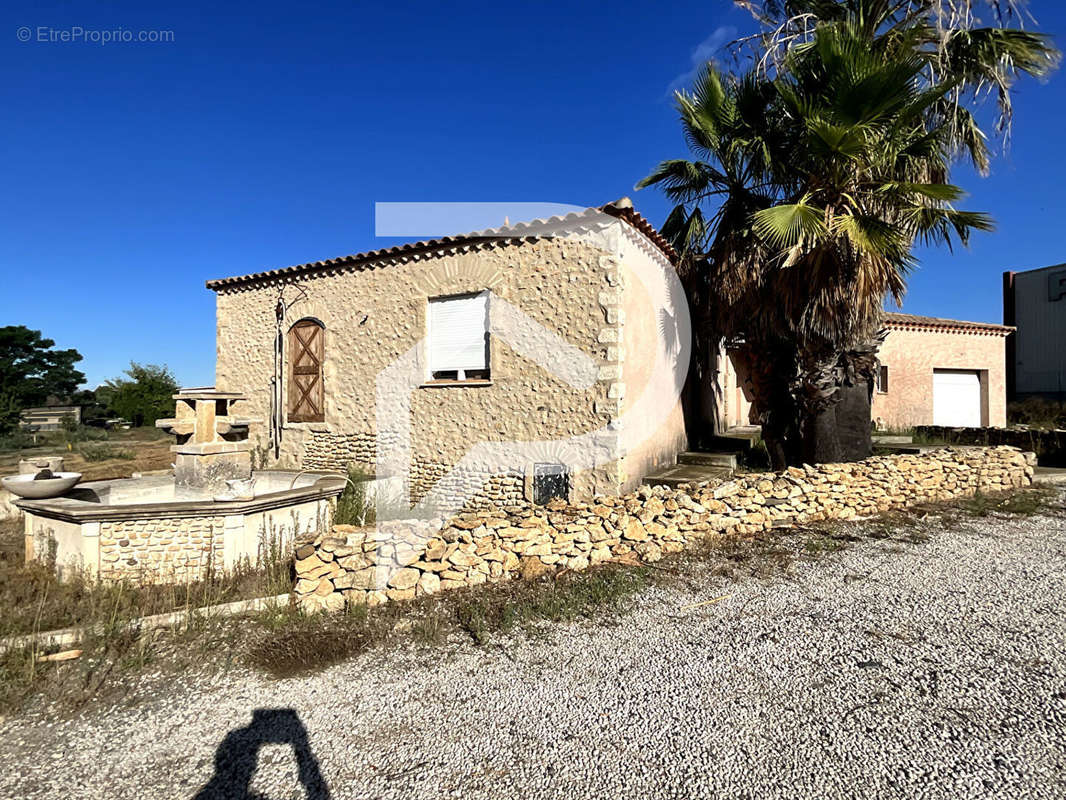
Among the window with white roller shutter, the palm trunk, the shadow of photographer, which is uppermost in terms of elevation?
the window with white roller shutter

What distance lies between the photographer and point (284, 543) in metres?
5.29

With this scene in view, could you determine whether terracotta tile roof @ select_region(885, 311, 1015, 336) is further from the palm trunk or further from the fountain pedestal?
the fountain pedestal

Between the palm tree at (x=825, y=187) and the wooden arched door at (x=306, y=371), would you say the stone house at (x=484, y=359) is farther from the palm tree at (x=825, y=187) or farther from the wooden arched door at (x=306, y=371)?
the palm tree at (x=825, y=187)

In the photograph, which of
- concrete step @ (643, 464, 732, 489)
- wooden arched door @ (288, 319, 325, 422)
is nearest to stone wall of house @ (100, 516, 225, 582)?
wooden arched door @ (288, 319, 325, 422)

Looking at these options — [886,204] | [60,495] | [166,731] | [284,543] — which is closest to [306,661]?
[166,731]

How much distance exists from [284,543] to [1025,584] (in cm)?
689

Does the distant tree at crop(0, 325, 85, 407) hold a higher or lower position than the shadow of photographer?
higher

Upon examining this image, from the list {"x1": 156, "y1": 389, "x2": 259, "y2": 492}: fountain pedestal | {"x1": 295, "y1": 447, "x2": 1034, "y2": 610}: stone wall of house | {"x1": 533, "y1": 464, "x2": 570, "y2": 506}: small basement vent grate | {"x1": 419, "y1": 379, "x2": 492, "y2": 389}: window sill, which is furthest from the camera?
{"x1": 419, "y1": 379, "x2": 492, "y2": 389}: window sill

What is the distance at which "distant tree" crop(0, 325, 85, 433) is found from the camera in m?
21.8

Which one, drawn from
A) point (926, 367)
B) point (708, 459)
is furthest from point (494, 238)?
point (926, 367)

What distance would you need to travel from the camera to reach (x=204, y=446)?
562cm

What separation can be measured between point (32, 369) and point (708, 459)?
31.6 metres

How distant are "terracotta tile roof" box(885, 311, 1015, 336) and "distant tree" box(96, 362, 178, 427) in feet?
85.5

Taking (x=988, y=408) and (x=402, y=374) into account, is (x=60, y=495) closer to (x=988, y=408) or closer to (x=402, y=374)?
(x=402, y=374)
